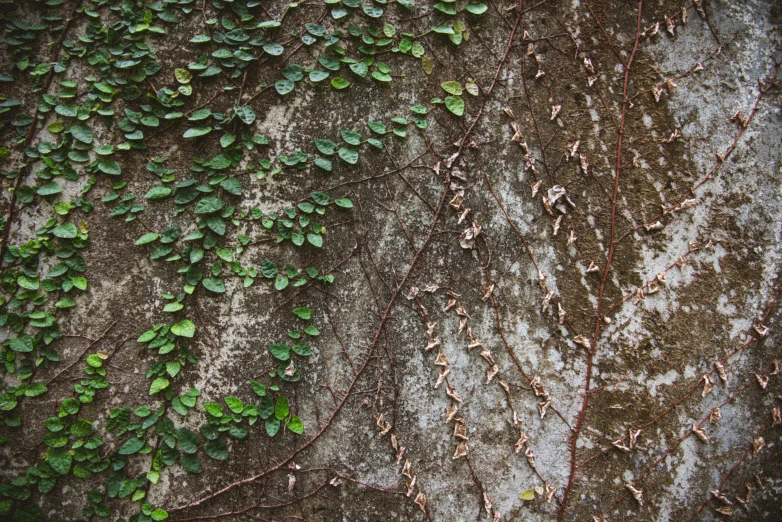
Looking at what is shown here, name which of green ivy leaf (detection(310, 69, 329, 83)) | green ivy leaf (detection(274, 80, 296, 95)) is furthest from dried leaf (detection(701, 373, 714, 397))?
green ivy leaf (detection(274, 80, 296, 95))

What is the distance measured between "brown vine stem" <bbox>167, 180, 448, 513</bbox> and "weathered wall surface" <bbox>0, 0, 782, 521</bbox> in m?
0.01

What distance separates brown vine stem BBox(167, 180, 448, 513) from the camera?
218cm

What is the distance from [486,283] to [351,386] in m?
0.87

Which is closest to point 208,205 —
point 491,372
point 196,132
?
point 196,132

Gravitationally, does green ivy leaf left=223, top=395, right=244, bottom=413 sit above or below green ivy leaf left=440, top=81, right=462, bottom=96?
below

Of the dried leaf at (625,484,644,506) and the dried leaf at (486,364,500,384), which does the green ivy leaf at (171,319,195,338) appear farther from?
the dried leaf at (625,484,644,506)

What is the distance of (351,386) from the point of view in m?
2.24

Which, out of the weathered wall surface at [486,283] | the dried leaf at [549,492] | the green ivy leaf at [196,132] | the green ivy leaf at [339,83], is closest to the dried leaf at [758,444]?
the weathered wall surface at [486,283]

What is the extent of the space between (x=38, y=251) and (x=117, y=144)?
0.67 metres

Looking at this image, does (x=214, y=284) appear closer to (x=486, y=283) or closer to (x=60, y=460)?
(x=60, y=460)

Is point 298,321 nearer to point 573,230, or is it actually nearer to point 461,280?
point 461,280

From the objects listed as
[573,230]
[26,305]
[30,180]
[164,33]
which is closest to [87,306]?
[26,305]

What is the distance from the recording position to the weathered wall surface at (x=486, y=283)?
7.27ft

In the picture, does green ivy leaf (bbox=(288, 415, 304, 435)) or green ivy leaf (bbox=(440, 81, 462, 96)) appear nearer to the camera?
green ivy leaf (bbox=(288, 415, 304, 435))
